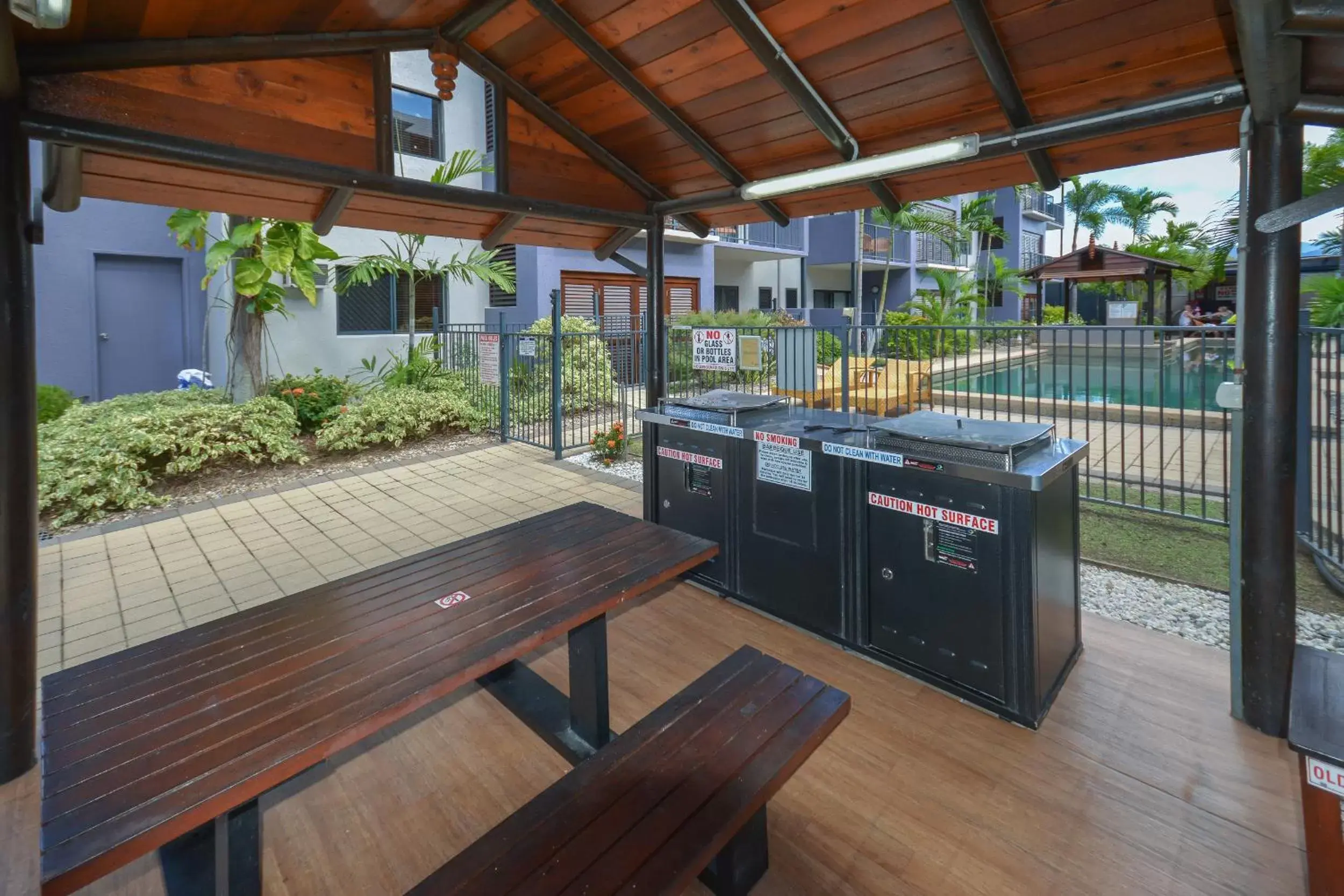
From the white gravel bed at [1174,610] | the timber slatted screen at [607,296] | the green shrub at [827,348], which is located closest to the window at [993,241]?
the timber slatted screen at [607,296]

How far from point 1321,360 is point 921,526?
10.4ft

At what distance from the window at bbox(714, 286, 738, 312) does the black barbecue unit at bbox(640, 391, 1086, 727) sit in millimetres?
16633

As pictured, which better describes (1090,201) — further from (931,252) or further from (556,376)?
(556,376)

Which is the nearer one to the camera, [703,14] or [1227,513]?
[703,14]

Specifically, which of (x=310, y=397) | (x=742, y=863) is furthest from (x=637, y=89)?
(x=310, y=397)

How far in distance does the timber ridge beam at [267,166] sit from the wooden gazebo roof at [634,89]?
10 mm

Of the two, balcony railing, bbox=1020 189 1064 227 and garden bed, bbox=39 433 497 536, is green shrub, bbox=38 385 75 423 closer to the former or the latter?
garden bed, bbox=39 433 497 536

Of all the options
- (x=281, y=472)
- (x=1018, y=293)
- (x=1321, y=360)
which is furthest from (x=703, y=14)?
(x=1018, y=293)

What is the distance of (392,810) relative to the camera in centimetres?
227

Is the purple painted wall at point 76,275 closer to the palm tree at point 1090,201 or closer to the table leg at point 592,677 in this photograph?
the table leg at point 592,677

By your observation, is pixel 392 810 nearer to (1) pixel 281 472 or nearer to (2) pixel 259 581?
(2) pixel 259 581

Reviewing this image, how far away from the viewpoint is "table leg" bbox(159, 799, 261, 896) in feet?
5.50

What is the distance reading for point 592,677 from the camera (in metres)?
2.53

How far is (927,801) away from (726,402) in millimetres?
2404
